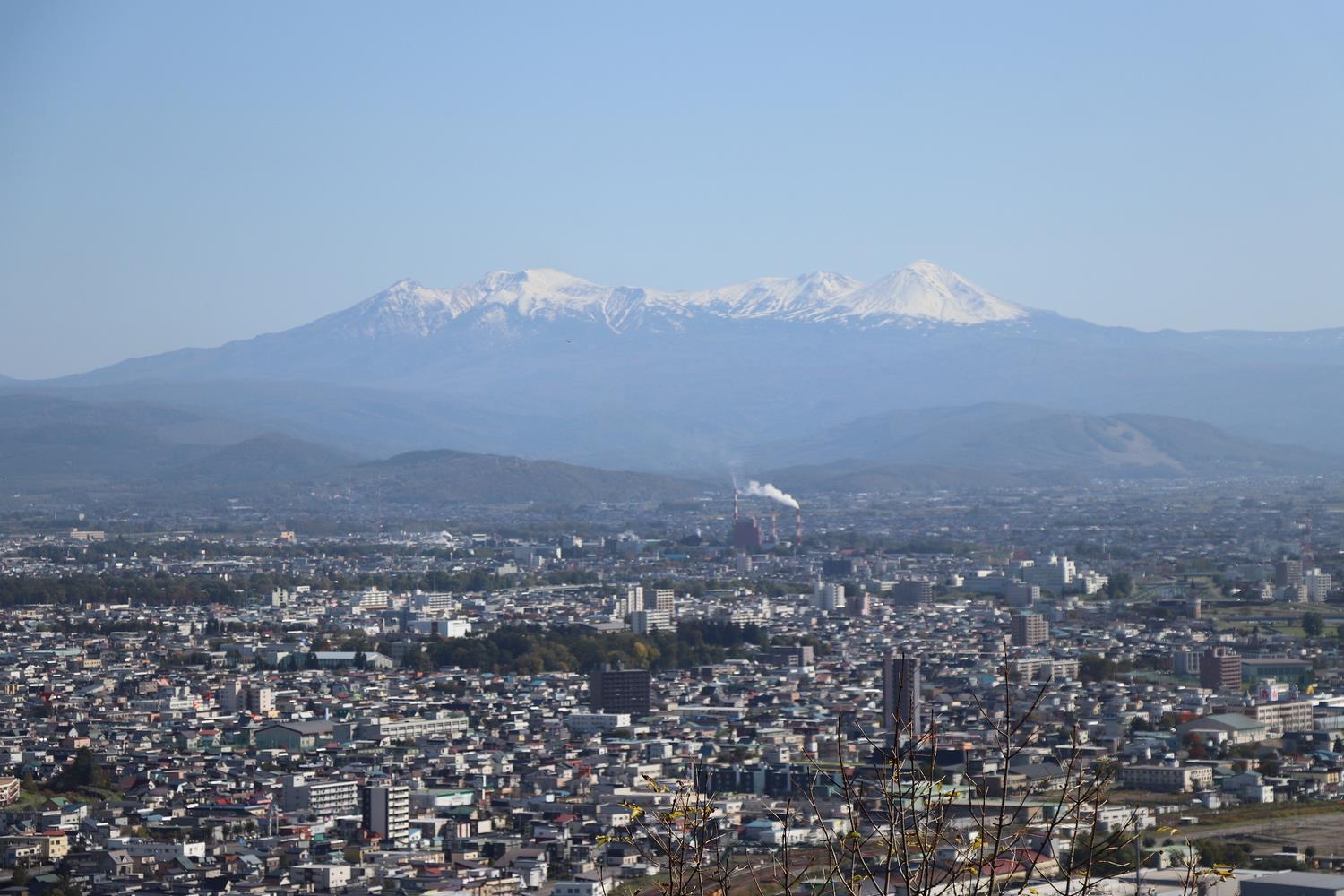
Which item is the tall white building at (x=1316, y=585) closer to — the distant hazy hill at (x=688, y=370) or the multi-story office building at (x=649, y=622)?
the multi-story office building at (x=649, y=622)

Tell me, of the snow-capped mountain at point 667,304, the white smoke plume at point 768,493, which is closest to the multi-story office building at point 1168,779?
the white smoke plume at point 768,493

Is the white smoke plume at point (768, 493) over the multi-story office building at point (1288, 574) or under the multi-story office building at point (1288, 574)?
over

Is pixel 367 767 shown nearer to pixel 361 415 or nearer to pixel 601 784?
pixel 601 784

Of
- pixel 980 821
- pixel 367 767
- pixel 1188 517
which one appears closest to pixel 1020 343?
pixel 1188 517

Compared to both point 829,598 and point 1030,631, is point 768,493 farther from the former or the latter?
point 1030,631

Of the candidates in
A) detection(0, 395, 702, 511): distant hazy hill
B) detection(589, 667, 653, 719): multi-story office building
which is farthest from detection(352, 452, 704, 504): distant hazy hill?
detection(589, 667, 653, 719): multi-story office building

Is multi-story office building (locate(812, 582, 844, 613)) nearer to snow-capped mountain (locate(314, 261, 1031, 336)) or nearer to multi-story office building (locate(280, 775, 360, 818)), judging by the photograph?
multi-story office building (locate(280, 775, 360, 818))
